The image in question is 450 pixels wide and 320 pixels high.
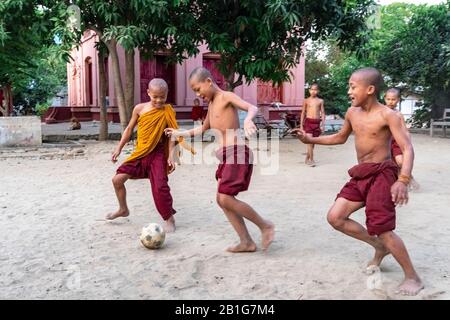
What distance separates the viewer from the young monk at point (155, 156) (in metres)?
4.50

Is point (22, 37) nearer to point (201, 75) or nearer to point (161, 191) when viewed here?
point (161, 191)

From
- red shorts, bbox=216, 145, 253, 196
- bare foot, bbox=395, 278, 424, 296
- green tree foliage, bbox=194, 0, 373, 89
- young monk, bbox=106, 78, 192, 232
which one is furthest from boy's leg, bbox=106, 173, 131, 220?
green tree foliage, bbox=194, 0, 373, 89

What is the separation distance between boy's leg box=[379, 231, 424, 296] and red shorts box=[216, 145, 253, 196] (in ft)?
3.73

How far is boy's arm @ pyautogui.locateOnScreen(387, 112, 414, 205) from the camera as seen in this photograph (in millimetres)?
2855

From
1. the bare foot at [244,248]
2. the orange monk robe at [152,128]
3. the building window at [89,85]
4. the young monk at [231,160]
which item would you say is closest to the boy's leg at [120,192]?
the orange monk robe at [152,128]

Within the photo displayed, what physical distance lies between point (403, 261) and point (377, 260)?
0.41 m

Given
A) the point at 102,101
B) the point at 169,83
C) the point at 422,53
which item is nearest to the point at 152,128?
the point at 102,101

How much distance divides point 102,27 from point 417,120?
41.8 ft

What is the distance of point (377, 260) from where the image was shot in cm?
338

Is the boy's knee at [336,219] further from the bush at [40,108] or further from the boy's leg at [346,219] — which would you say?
the bush at [40,108]

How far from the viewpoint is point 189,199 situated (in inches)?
236

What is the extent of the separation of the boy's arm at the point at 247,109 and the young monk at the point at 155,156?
37.1 inches

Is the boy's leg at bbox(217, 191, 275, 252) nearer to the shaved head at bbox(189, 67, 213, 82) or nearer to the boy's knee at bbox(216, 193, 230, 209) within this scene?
the boy's knee at bbox(216, 193, 230, 209)
